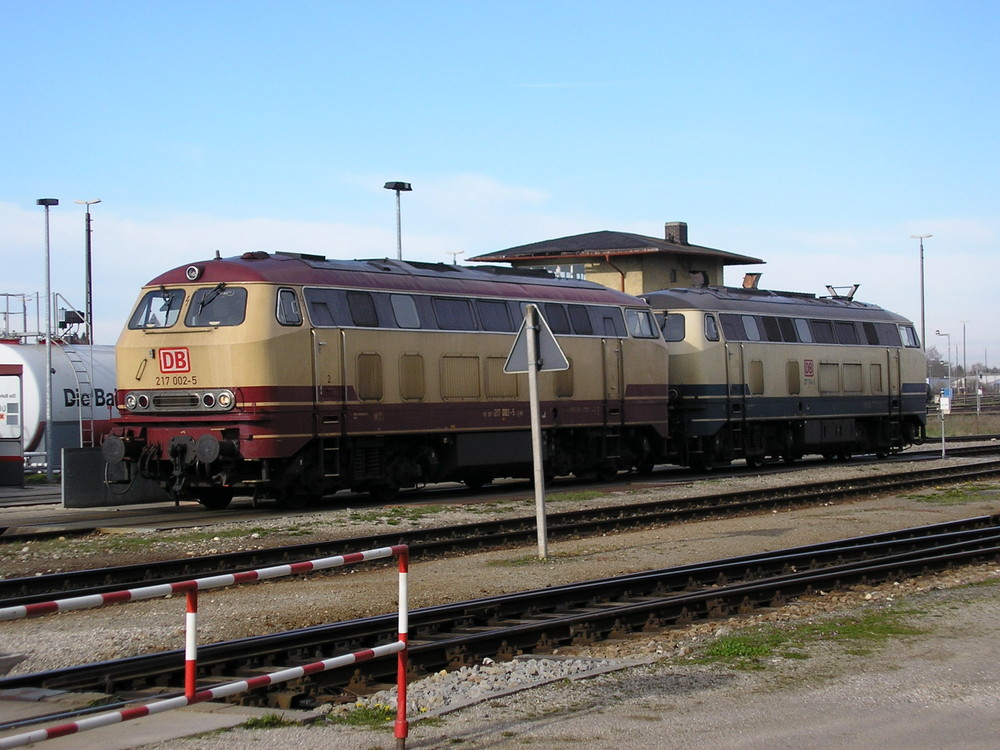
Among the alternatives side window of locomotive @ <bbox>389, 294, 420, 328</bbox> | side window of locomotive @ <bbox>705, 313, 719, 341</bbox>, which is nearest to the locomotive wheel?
side window of locomotive @ <bbox>389, 294, 420, 328</bbox>

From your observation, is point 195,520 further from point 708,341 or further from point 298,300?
point 708,341

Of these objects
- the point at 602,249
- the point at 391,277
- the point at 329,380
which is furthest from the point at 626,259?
the point at 329,380

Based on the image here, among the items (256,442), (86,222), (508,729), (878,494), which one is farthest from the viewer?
(86,222)

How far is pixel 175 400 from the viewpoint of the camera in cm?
1903

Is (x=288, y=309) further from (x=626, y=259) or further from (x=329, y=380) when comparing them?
(x=626, y=259)

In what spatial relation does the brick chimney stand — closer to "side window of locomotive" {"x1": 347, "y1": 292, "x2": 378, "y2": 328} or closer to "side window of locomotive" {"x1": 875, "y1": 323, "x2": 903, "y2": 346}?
"side window of locomotive" {"x1": 875, "y1": 323, "x2": 903, "y2": 346}

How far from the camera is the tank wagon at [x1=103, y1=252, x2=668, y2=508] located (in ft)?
61.6

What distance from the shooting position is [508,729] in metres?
6.90

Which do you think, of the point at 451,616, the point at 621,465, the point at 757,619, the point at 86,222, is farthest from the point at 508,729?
the point at 86,222

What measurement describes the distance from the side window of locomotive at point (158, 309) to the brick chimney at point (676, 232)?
1613 inches

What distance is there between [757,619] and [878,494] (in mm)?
12955

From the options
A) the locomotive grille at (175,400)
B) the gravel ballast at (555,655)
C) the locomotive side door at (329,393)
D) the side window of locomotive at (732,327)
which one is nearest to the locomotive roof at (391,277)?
the locomotive side door at (329,393)

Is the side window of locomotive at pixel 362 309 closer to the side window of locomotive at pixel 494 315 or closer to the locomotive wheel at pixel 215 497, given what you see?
the side window of locomotive at pixel 494 315

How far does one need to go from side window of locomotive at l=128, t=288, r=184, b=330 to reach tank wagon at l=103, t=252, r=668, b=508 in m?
0.02
